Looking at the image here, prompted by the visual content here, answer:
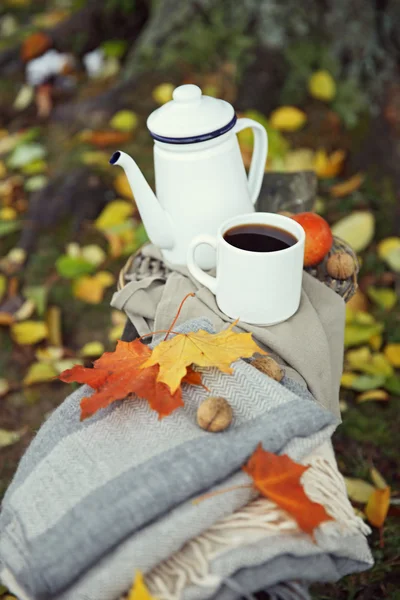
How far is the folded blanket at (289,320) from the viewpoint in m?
1.17

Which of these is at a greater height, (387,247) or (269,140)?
(269,140)

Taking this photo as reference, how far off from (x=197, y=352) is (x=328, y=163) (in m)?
1.74

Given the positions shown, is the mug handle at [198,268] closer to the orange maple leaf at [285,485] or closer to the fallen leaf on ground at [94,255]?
the orange maple leaf at [285,485]

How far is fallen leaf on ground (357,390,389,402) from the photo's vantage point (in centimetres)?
190

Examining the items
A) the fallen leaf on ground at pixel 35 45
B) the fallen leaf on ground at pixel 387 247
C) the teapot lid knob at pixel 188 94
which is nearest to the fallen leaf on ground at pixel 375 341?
the fallen leaf on ground at pixel 387 247

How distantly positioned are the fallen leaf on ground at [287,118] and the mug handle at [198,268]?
4.93 ft

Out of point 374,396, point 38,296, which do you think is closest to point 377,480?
point 374,396

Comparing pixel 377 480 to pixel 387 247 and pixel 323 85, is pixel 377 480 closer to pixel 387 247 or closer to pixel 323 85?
pixel 387 247

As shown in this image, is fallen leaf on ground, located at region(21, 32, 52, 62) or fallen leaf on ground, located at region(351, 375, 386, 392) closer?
fallen leaf on ground, located at region(351, 375, 386, 392)

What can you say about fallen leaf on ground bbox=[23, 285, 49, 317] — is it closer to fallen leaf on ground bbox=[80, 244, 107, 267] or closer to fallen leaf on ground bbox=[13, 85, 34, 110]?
fallen leaf on ground bbox=[80, 244, 107, 267]

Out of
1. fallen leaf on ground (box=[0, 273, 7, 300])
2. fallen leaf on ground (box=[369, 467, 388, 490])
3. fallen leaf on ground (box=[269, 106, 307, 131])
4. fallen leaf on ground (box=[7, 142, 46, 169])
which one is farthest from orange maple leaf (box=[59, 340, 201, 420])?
fallen leaf on ground (box=[7, 142, 46, 169])

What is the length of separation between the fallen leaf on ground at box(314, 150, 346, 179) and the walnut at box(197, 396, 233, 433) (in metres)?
1.81

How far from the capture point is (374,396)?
190 centimetres

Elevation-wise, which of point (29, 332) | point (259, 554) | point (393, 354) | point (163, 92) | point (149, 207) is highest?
point (149, 207)
